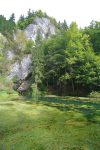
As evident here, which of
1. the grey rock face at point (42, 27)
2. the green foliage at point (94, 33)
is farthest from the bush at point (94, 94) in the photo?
the grey rock face at point (42, 27)

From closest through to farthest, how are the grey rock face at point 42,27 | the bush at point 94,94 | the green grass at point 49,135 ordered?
the green grass at point 49,135
the bush at point 94,94
the grey rock face at point 42,27

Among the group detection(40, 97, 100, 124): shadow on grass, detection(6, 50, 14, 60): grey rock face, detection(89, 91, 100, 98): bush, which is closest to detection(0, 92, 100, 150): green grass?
detection(40, 97, 100, 124): shadow on grass

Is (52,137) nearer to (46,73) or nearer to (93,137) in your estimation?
(93,137)

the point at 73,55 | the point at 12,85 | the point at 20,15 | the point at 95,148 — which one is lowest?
the point at 95,148

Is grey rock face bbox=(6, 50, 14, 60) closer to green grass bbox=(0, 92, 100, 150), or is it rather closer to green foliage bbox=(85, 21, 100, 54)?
green foliage bbox=(85, 21, 100, 54)

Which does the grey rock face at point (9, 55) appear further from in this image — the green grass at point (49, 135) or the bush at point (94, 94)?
the green grass at point (49, 135)

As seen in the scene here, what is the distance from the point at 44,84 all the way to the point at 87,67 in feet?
52.4

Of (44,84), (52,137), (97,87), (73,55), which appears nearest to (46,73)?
(44,84)

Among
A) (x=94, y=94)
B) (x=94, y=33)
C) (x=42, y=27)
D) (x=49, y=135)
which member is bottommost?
(x=49, y=135)

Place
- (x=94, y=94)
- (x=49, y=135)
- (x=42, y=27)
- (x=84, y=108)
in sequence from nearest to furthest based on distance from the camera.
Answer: (x=49, y=135) → (x=84, y=108) → (x=94, y=94) → (x=42, y=27)

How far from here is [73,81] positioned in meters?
76.3

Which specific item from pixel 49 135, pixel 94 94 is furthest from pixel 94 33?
pixel 49 135

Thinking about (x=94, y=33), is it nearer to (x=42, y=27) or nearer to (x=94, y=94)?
(x=94, y=94)

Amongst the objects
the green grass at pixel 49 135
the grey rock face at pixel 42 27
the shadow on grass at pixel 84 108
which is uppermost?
the grey rock face at pixel 42 27
